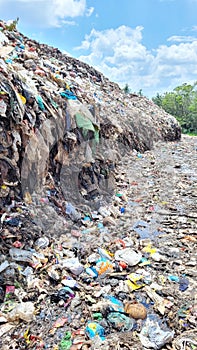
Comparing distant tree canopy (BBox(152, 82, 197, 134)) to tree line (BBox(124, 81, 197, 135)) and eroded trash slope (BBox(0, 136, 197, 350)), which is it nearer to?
tree line (BBox(124, 81, 197, 135))

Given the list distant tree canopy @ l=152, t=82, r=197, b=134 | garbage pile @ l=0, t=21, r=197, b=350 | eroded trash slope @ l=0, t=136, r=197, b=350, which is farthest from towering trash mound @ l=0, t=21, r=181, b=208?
distant tree canopy @ l=152, t=82, r=197, b=134

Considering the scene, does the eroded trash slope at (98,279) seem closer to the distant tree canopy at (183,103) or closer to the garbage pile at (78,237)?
the garbage pile at (78,237)

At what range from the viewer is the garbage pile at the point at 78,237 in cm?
211

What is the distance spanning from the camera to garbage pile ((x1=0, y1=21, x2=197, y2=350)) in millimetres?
2107

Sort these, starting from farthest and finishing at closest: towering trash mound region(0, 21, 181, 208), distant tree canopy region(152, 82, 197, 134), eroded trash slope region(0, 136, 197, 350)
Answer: distant tree canopy region(152, 82, 197, 134) → towering trash mound region(0, 21, 181, 208) → eroded trash slope region(0, 136, 197, 350)

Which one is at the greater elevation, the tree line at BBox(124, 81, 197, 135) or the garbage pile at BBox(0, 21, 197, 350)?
the tree line at BBox(124, 81, 197, 135)

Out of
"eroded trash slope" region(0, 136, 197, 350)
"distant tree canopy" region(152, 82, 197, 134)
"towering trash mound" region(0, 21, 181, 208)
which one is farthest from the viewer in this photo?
"distant tree canopy" region(152, 82, 197, 134)

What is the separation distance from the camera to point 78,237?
3332 mm

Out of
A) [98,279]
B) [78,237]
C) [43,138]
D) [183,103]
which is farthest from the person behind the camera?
[183,103]

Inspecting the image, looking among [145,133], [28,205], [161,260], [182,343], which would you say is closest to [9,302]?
[28,205]

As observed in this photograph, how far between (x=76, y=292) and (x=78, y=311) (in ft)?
0.71

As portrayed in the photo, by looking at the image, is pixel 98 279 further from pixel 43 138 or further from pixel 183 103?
pixel 183 103

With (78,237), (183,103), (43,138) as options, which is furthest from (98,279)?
(183,103)

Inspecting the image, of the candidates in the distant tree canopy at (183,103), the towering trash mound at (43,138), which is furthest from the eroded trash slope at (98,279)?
the distant tree canopy at (183,103)
